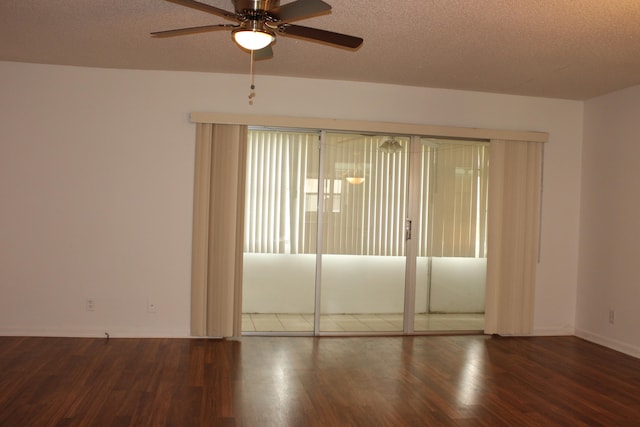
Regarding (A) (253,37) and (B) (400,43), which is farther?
(B) (400,43)

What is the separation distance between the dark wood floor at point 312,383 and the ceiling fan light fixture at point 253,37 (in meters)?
2.03

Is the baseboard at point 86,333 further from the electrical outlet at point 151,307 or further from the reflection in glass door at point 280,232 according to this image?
the reflection in glass door at point 280,232

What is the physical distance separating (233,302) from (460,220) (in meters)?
2.40

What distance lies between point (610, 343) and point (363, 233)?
8.29 feet

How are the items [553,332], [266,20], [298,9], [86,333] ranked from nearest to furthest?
[298,9], [266,20], [86,333], [553,332]

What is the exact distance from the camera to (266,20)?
2.86 meters

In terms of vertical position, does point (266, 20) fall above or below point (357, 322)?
above

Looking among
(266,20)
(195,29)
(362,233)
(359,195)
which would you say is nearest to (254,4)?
(266,20)

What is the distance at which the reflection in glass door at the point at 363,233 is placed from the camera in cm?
548

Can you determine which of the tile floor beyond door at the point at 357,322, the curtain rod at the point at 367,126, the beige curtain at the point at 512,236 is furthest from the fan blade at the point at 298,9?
the beige curtain at the point at 512,236

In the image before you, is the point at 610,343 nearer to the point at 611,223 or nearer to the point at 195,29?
the point at 611,223

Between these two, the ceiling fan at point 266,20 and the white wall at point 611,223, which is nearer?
the ceiling fan at point 266,20

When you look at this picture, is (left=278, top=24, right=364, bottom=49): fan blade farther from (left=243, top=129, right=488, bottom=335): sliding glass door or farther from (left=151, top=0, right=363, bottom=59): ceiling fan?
(left=243, top=129, right=488, bottom=335): sliding glass door

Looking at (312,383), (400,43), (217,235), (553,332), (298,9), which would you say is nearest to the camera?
(298,9)
